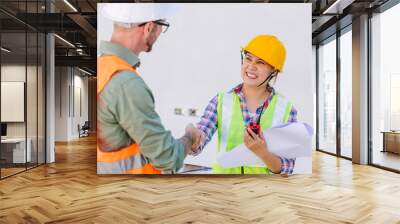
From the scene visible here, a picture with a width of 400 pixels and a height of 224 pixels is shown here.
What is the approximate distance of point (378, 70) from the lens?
7.91 metres

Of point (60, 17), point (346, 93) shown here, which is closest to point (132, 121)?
point (60, 17)

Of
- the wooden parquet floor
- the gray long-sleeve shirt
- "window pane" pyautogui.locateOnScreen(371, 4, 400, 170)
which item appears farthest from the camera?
"window pane" pyautogui.locateOnScreen(371, 4, 400, 170)

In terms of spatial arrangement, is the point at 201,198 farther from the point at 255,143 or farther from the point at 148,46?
the point at 148,46

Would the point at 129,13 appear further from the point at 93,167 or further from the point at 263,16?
the point at 93,167

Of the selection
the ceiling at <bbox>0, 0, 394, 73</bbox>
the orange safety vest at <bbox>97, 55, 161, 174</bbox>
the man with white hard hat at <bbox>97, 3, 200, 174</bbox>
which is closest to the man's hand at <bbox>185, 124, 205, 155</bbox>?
the man with white hard hat at <bbox>97, 3, 200, 174</bbox>

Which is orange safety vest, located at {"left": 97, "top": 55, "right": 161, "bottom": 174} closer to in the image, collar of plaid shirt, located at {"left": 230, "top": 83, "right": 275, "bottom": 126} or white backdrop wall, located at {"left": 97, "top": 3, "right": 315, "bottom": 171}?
white backdrop wall, located at {"left": 97, "top": 3, "right": 315, "bottom": 171}

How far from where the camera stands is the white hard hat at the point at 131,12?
6391 millimetres

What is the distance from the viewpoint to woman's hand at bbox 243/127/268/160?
6422 millimetres

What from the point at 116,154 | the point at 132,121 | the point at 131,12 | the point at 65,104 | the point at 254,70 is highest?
the point at 131,12

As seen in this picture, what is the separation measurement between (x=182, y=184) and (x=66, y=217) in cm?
221

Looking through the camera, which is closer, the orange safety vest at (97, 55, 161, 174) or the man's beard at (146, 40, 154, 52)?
the orange safety vest at (97, 55, 161, 174)

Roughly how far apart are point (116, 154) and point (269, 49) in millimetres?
3097

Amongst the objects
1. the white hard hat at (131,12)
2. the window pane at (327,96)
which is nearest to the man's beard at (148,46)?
the white hard hat at (131,12)

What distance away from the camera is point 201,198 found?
498 centimetres
